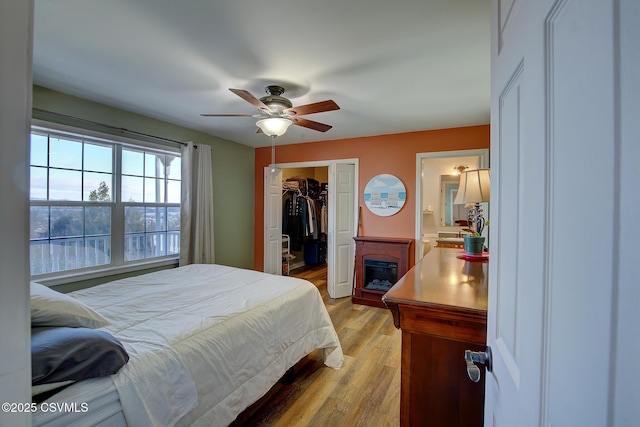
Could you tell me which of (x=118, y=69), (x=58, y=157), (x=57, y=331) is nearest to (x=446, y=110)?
(x=118, y=69)

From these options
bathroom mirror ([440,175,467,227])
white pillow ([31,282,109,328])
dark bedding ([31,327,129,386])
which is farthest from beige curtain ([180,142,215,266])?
bathroom mirror ([440,175,467,227])

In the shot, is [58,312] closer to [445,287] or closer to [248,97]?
[248,97]

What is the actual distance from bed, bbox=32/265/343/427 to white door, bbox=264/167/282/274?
6.82ft

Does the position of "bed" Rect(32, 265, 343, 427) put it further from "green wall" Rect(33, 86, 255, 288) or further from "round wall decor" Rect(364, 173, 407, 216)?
"round wall decor" Rect(364, 173, 407, 216)

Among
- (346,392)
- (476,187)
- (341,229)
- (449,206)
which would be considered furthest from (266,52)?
(449,206)

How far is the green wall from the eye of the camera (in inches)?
104

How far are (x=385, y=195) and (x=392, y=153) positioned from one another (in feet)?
1.96

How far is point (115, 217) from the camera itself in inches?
114

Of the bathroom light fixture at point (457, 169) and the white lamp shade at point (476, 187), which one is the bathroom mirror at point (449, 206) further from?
the white lamp shade at point (476, 187)

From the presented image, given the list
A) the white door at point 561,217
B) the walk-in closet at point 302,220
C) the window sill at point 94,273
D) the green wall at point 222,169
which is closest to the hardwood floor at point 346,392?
the white door at point 561,217

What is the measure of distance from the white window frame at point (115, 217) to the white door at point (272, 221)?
57.4 inches

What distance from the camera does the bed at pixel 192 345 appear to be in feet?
3.42

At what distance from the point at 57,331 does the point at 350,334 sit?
2.45 metres

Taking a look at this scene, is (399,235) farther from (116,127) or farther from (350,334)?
(116,127)
